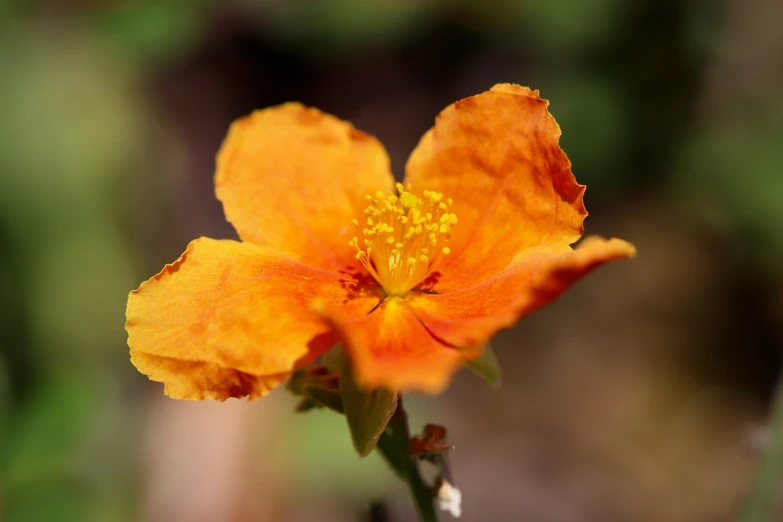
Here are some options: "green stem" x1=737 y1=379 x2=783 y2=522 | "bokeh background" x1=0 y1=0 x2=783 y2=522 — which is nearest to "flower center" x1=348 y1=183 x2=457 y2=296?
"green stem" x1=737 y1=379 x2=783 y2=522

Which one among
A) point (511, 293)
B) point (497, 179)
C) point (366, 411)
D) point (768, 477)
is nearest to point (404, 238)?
point (497, 179)

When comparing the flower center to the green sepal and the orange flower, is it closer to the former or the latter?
the orange flower

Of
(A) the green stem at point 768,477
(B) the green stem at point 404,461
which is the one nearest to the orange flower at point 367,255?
(B) the green stem at point 404,461

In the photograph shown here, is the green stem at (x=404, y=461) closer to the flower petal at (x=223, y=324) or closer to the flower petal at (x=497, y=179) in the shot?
the flower petal at (x=223, y=324)

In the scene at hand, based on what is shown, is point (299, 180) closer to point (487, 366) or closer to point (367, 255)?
point (367, 255)

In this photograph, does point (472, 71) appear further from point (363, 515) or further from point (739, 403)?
point (363, 515)

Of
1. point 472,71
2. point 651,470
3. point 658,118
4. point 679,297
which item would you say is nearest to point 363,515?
point 651,470
